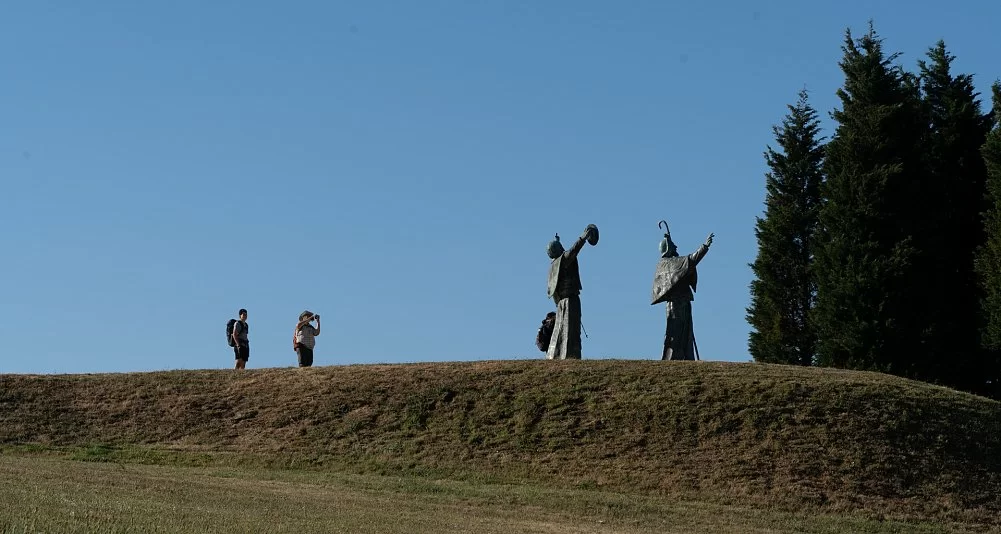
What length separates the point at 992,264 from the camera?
44062mm

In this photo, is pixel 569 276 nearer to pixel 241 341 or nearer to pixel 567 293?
pixel 567 293

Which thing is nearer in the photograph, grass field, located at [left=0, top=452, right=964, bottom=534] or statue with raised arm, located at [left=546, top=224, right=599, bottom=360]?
grass field, located at [left=0, top=452, right=964, bottom=534]

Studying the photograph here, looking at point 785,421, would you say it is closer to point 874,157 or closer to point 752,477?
point 752,477

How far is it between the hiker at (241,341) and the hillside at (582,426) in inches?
49.8

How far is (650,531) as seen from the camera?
2286 cm

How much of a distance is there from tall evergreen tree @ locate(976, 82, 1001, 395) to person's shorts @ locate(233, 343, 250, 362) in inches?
876

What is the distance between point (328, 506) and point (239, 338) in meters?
15.2

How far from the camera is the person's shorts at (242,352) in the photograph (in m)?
37.0

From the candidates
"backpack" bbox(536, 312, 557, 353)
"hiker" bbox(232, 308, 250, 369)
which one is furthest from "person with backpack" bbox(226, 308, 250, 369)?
"backpack" bbox(536, 312, 557, 353)

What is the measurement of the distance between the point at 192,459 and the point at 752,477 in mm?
11291

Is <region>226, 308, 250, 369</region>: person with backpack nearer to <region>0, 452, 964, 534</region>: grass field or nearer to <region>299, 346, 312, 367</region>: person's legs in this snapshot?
<region>299, 346, 312, 367</region>: person's legs

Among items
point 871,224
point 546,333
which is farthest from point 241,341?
point 871,224

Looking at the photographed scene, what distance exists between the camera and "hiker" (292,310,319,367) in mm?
36062

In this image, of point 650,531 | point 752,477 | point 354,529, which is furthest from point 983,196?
point 354,529
